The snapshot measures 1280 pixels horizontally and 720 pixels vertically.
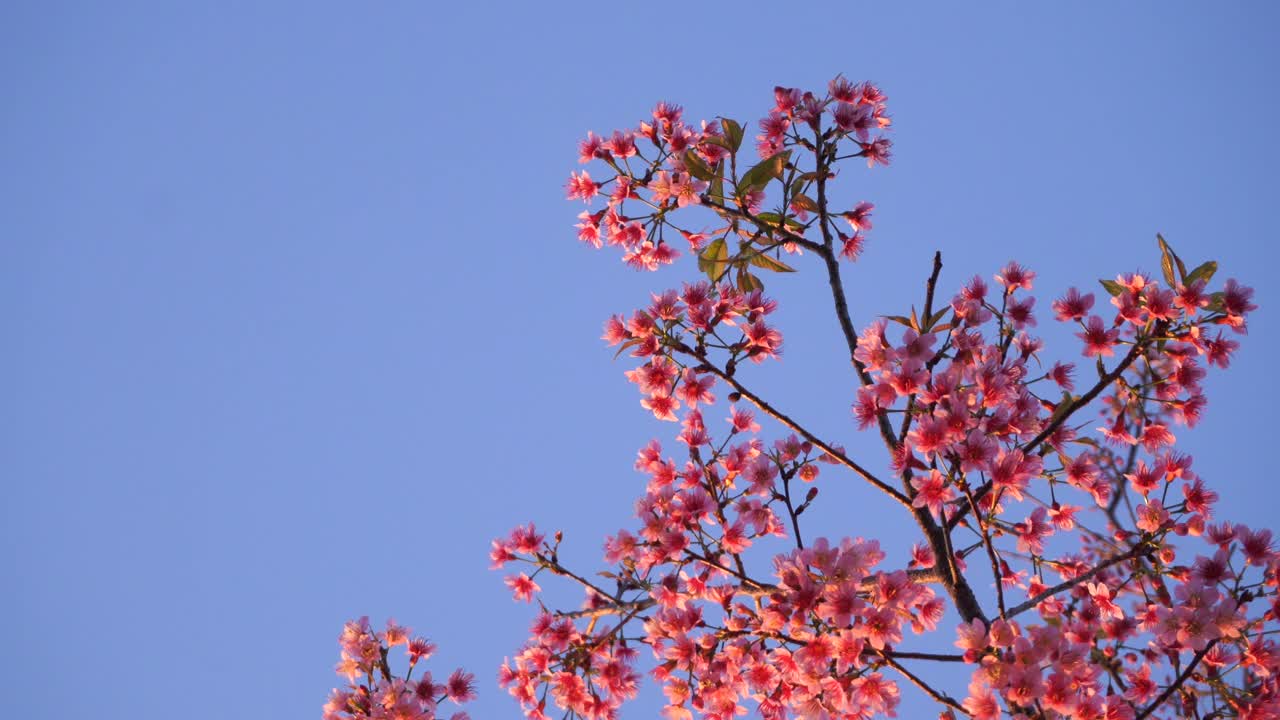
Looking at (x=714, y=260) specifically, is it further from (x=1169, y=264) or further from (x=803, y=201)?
(x=1169, y=264)

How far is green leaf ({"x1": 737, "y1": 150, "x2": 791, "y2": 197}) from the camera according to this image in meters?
3.21

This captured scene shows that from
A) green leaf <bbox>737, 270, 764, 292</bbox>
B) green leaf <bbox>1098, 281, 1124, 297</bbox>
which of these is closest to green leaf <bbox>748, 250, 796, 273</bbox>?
green leaf <bbox>737, 270, 764, 292</bbox>

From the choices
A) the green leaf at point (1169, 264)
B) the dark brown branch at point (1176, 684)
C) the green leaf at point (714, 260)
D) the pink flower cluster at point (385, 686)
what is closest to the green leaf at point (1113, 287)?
the green leaf at point (1169, 264)

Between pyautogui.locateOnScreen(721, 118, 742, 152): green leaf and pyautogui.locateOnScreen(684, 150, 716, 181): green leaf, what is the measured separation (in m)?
0.12

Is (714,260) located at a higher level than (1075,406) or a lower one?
higher

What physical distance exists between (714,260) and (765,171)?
0.51 metres

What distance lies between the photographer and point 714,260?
3619 mm

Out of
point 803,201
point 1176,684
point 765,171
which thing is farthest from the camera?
point 803,201

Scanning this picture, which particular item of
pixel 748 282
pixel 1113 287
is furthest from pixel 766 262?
pixel 1113 287

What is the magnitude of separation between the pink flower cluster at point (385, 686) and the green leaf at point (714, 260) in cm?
Answer: 213

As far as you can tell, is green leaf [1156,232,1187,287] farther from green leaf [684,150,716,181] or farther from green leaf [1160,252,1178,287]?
green leaf [684,150,716,181]

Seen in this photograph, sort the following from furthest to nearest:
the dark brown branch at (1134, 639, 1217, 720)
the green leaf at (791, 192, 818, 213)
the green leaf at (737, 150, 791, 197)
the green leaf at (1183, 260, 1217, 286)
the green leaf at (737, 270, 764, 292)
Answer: the green leaf at (737, 270, 764, 292) → the green leaf at (791, 192, 818, 213) → the green leaf at (737, 150, 791, 197) → the green leaf at (1183, 260, 1217, 286) → the dark brown branch at (1134, 639, 1217, 720)

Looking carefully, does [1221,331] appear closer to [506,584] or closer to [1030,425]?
[1030,425]

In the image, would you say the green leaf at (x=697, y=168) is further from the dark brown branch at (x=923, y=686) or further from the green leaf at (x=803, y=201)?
the dark brown branch at (x=923, y=686)
